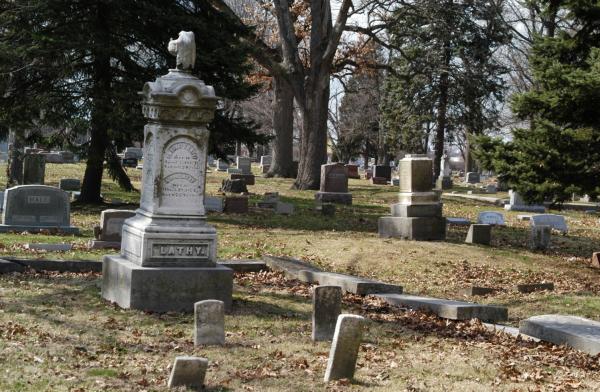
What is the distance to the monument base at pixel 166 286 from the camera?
11023 mm

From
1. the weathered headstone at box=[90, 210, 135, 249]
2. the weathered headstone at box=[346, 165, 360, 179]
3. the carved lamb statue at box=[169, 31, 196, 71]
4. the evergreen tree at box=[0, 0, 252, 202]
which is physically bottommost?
the weathered headstone at box=[90, 210, 135, 249]

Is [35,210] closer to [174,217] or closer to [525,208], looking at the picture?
[174,217]

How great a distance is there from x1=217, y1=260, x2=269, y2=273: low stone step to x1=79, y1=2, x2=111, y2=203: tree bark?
7.77 m

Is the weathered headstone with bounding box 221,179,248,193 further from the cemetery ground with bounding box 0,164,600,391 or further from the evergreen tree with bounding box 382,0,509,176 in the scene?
the cemetery ground with bounding box 0,164,600,391

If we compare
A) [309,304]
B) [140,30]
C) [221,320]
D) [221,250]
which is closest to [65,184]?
[140,30]

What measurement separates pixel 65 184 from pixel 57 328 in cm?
1980

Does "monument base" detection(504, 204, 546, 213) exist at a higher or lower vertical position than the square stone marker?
higher

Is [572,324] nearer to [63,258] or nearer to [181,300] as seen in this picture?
[181,300]

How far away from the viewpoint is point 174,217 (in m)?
11.5

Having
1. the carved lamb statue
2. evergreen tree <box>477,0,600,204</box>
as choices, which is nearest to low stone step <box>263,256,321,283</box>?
the carved lamb statue

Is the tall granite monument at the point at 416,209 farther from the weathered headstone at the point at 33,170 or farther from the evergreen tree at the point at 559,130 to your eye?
the weathered headstone at the point at 33,170

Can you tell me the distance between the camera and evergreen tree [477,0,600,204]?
1614 centimetres

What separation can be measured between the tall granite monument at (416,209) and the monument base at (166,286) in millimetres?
9479

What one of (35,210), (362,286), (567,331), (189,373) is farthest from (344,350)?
(35,210)
